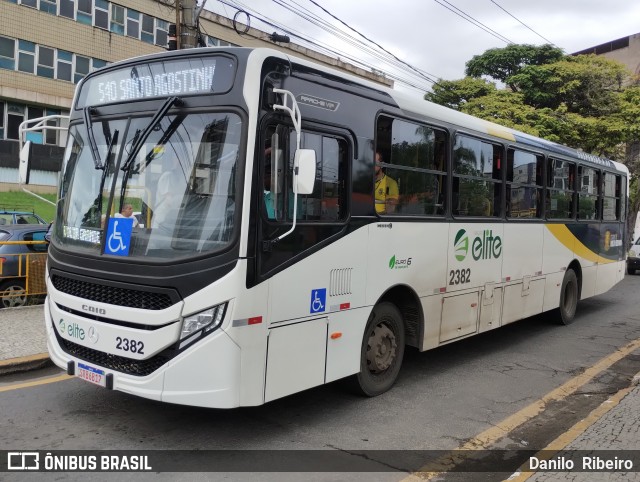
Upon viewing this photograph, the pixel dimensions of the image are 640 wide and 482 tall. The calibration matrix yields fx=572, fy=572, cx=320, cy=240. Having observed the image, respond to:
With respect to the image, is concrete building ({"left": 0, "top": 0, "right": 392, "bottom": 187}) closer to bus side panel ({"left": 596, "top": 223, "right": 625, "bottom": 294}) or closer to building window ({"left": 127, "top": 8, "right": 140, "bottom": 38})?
building window ({"left": 127, "top": 8, "right": 140, "bottom": 38})

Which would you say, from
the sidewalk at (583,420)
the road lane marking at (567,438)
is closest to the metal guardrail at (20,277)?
the sidewalk at (583,420)

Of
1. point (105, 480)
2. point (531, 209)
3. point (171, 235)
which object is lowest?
point (105, 480)

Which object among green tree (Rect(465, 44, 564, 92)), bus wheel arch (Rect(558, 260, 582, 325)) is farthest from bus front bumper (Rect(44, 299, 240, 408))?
green tree (Rect(465, 44, 564, 92))

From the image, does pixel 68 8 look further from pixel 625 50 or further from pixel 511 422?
pixel 625 50

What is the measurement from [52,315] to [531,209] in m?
6.89

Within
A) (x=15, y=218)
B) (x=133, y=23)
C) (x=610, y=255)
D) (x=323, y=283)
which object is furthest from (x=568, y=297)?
(x=133, y=23)

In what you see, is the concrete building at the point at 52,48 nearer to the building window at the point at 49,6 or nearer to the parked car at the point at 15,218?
the building window at the point at 49,6

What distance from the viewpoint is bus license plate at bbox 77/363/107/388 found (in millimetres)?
4461

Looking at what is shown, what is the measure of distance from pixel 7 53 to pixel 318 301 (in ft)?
98.9

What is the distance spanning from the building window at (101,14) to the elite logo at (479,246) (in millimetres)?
30180

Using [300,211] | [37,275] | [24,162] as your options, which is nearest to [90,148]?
[24,162]

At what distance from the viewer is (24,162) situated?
18.4 feet

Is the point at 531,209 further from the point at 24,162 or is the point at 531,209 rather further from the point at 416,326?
the point at 24,162

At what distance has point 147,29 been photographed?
3341 centimetres
